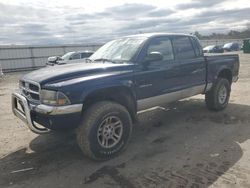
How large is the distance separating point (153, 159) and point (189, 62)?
2.53 m

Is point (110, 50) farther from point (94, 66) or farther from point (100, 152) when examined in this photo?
point (100, 152)

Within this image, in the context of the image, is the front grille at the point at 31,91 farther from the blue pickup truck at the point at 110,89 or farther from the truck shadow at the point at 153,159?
the truck shadow at the point at 153,159

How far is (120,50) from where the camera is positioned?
5.75 m

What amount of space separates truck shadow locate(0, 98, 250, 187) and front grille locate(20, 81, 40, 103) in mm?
994

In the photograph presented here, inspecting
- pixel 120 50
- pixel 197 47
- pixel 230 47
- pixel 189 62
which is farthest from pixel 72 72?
pixel 230 47

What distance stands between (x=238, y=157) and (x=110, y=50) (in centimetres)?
304

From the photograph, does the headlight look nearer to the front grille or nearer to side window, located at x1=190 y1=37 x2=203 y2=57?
the front grille

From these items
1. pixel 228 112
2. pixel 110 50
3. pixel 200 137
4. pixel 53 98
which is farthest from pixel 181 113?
pixel 53 98

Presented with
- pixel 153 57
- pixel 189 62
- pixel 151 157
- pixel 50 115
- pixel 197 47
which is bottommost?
pixel 151 157

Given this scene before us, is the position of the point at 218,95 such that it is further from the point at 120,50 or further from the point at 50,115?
the point at 50,115

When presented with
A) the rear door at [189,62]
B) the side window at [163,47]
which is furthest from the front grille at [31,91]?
the rear door at [189,62]

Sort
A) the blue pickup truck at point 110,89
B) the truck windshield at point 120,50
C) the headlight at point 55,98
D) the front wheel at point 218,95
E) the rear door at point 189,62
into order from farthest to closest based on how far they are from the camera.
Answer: the front wheel at point 218,95 → the rear door at point 189,62 → the truck windshield at point 120,50 → the blue pickup truck at point 110,89 → the headlight at point 55,98

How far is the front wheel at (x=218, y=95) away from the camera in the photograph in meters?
7.27

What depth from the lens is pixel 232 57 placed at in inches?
306
